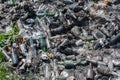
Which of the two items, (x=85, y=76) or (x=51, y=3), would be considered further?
(x=51, y=3)

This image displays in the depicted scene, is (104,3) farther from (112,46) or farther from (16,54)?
(16,54)

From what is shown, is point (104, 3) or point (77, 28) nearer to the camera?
point (77, 28)

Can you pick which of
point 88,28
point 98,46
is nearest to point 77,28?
point 88,28

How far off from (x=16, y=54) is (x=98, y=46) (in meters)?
2.22

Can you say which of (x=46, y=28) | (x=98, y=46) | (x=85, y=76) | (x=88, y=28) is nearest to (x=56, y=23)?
(x=46, y=28)

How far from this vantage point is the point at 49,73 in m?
8.77

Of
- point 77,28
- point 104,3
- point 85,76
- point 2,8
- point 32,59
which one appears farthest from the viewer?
point 2,8

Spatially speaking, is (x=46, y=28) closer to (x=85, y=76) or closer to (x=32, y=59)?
(x=32, y=59)

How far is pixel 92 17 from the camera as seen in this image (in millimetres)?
10453

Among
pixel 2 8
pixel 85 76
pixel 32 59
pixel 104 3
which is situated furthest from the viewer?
pixel 2 8

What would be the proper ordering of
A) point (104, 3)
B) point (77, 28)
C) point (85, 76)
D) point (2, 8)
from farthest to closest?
point (2, 8)
point (104, 3)
point (77, 28)
point (85, 76)

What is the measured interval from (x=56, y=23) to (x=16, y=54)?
1678 mm

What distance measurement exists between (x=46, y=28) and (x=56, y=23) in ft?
1.14

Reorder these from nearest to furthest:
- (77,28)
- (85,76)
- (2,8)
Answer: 1. (85,76)
2. (77,28)
3. (2,8)
